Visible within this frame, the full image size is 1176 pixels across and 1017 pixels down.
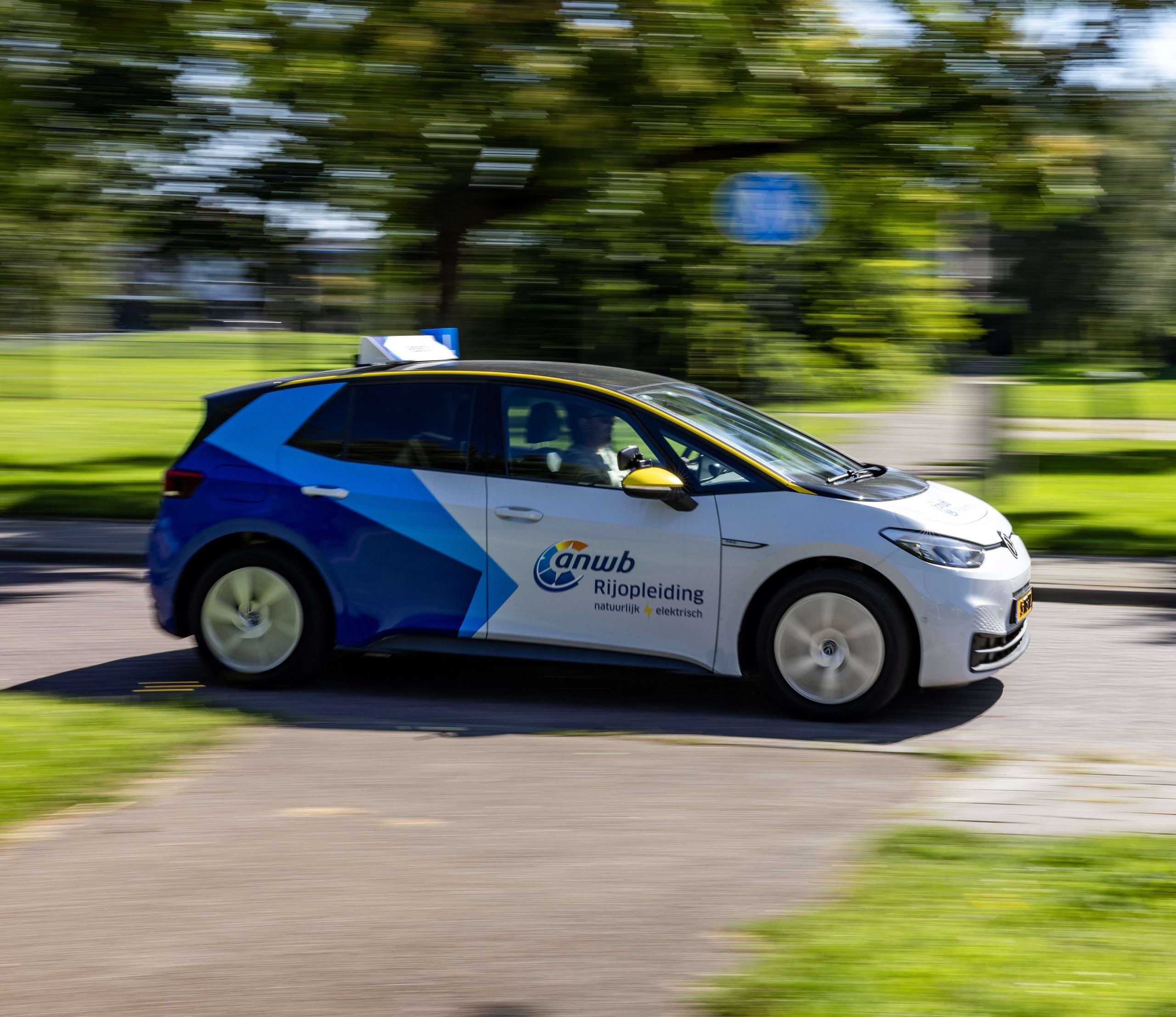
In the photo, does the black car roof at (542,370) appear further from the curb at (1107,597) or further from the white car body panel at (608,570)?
the curb at (1107,597)

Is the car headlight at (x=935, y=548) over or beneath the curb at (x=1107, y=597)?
over

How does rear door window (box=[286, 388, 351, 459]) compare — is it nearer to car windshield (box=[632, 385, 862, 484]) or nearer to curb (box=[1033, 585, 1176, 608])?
car windshield (box=[632, 385, 862, 484])

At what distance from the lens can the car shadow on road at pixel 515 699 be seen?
606 centimetres

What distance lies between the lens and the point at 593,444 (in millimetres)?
6457

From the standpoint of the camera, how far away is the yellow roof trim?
6.29 metres

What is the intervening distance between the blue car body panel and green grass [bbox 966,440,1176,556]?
19.8ft

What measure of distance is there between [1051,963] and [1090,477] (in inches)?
538

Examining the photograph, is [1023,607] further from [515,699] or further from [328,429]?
[328,429]

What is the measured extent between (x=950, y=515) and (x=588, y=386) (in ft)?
5.70

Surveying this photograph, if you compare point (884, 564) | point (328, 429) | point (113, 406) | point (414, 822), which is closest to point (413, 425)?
Answer: point (328, 429)

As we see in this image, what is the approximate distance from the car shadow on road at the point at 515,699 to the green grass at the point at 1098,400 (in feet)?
55.7

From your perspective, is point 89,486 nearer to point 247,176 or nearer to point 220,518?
point 247,176

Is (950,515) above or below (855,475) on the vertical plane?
below

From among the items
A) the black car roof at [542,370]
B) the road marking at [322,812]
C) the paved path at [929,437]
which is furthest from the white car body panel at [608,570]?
the paved path at [929,437]
